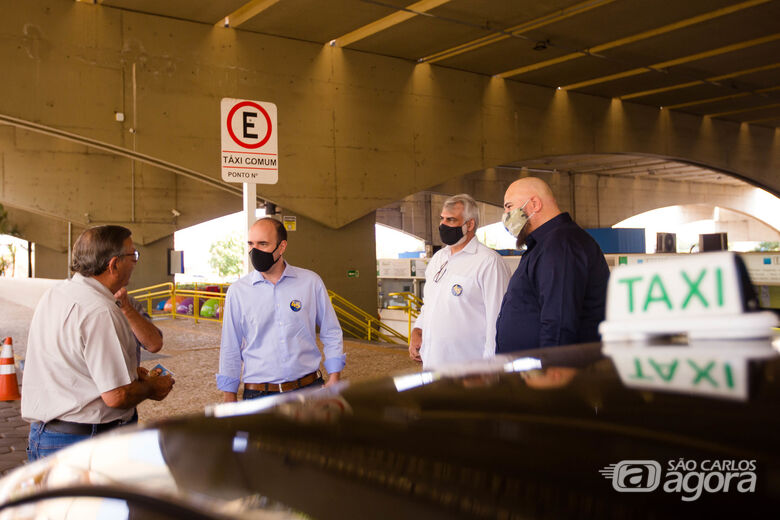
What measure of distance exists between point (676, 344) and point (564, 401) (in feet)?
0.99

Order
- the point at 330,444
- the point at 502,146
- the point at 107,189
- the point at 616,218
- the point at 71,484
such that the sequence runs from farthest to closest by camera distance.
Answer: the point at 616,218 → the point at 107,189 → the point at 502,146 → the point at 71,484 → the point at 330,444

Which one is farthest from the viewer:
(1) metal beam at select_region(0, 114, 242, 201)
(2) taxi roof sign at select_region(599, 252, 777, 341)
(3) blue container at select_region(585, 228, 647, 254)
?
(3) blue container at select_region(585, 228, 647, 254)

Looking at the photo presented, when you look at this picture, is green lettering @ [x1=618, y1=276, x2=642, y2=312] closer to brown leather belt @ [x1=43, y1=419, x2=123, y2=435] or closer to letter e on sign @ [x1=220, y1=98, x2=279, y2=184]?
brown leather belt @ [x1=43, y1=419, x2=123, y2=435]

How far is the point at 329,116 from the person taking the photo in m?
16.6

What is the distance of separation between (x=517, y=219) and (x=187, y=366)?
8.13 metres

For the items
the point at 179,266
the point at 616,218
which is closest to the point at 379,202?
the point at 179,266

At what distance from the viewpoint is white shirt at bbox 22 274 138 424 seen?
2.97 metres

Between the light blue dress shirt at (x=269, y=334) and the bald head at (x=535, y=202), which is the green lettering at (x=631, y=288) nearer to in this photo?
the bald head at (x=535, y=202)

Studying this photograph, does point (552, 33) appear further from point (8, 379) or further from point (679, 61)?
point (8, 379)

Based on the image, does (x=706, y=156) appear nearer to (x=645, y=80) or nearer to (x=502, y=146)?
(x=645, y=80)

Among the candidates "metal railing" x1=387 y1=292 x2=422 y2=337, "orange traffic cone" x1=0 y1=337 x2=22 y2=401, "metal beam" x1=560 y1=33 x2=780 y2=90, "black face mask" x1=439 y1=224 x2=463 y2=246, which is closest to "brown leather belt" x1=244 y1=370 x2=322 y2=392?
"black face mask" x1=439 y1=224 x2=463 y2=246

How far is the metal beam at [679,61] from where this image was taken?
56.4 ft

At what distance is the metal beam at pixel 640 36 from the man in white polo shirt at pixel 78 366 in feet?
50.9

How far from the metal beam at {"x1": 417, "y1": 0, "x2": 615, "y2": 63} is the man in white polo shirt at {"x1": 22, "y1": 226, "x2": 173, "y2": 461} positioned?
1360cm
